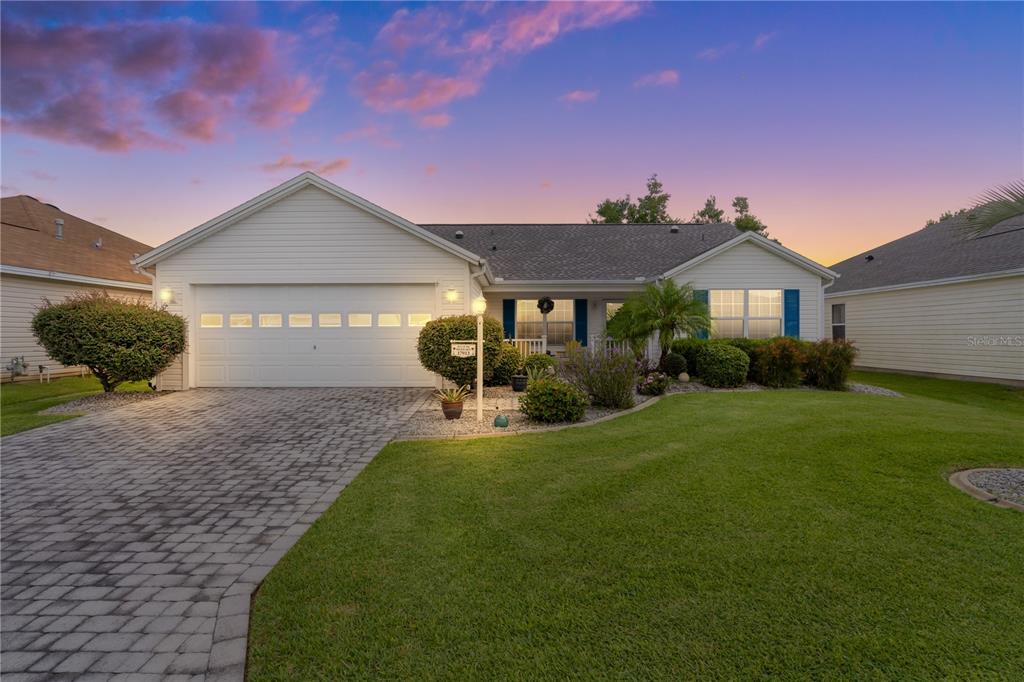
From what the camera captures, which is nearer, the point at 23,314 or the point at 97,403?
the point at 97,403

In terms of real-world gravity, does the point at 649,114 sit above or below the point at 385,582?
above

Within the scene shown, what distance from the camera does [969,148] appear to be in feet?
40.3

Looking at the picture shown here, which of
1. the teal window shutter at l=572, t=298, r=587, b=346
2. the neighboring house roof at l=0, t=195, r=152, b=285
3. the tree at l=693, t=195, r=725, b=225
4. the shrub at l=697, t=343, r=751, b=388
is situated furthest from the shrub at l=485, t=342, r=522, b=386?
the tree at l=693, t=195, r=725, b=225

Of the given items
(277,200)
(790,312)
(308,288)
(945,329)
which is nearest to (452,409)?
(308,288)

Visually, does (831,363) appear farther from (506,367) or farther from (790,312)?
(506,367)

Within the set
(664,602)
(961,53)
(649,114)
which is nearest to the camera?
(664,602)

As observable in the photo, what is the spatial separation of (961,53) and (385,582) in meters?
16.6

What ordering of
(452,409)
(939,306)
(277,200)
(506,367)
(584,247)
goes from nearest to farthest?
(452,409) < (277,200) < (506,367) < (939,306) < (584,247)

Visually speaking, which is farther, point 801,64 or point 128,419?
point 801,64

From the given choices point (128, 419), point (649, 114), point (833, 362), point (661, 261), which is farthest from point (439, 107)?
point (833, 362)

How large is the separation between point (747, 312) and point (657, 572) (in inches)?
515

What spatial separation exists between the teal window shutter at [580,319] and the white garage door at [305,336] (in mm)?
5989

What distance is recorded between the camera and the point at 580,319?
50.9 feet

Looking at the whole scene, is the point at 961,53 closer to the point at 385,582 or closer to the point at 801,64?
the point at 801,64
